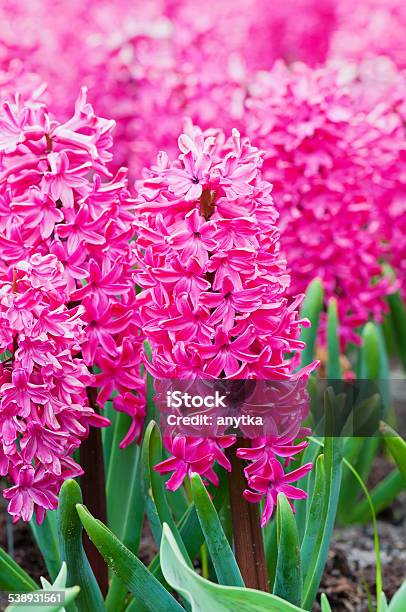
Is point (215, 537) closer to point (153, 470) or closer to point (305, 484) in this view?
point (153, 470)

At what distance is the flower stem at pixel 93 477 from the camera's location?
4.75 ft

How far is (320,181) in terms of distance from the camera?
6.23 feet

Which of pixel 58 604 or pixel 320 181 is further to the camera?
pixel 320 181

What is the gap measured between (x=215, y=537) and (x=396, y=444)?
0.31m

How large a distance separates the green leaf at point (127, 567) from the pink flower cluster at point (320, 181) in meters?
0.86

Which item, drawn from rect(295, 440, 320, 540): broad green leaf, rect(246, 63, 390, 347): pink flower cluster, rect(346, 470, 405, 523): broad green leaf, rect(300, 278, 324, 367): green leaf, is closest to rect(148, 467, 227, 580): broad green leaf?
rect(295, 440, 320, 540): broad green leaf

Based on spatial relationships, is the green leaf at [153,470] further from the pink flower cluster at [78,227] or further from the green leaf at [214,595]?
the green leaf at [214,595]

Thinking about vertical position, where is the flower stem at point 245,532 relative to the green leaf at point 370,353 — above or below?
below

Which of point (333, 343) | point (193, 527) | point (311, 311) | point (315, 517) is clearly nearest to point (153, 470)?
point (193, 527)

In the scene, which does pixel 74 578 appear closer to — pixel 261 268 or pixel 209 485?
pixel 209 485

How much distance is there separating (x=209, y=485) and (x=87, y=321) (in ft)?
1.18

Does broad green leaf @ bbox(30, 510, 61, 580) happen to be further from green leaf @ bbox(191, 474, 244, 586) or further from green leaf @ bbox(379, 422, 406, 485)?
green leaf @ bbox(379, 422, 406, 485)

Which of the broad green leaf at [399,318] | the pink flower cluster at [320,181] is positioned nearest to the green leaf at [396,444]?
the pink flower cluster at [320,181]

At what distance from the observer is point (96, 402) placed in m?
1.39
